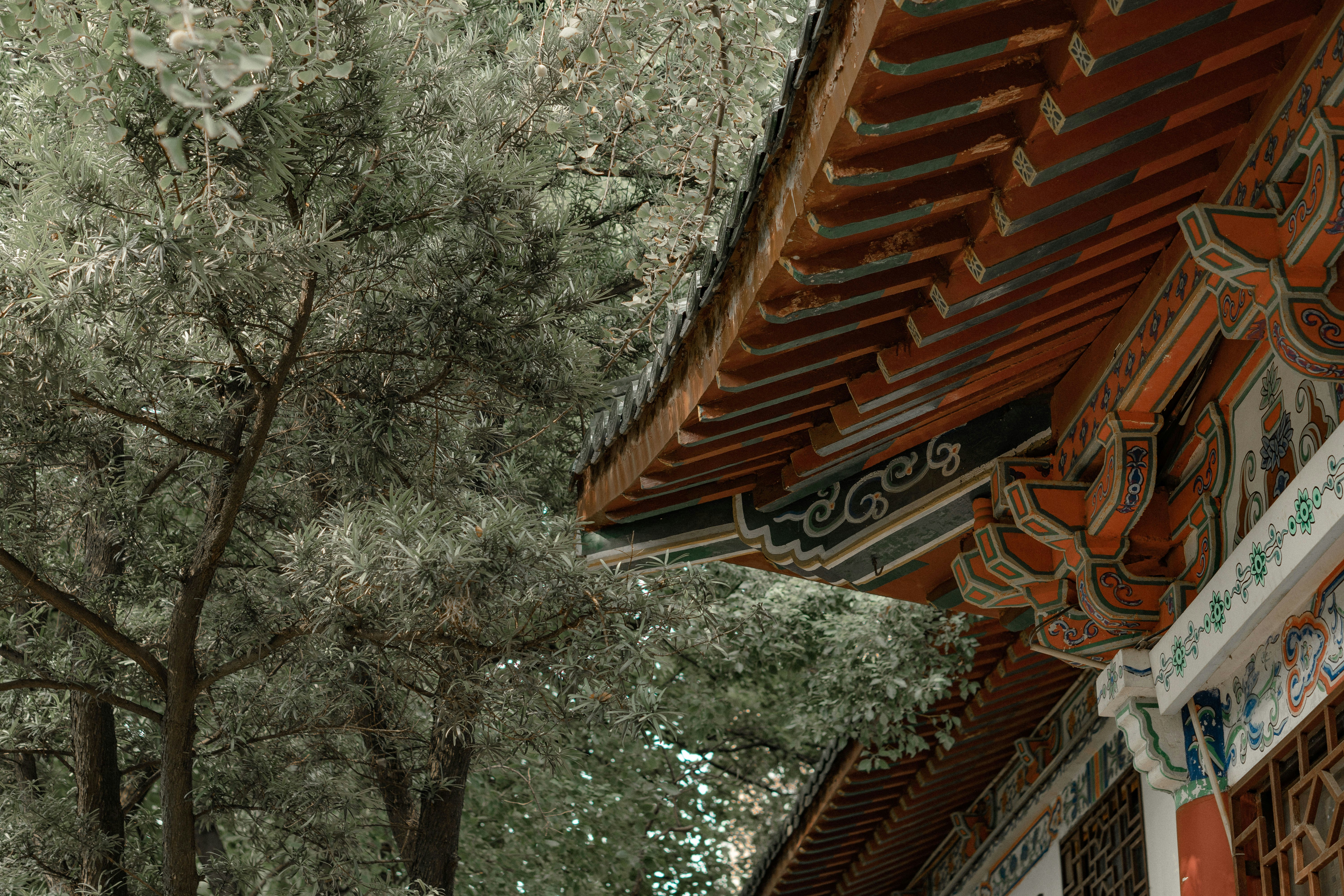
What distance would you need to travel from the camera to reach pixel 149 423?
14.9ft

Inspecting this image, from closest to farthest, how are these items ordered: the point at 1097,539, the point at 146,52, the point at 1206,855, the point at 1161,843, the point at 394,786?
the point at 146,52 → the point at 1206,855 → the point at 1097,539 → the point at 1161,843 → the point at 394,786

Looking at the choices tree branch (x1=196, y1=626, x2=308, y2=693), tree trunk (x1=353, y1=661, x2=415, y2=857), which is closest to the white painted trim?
tree branch (x1=196, y1=626, x2=308, y2=693)

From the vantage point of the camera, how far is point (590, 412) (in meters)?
5.64

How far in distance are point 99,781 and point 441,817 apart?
1.74 metres

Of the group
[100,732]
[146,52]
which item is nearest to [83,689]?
[100,732]

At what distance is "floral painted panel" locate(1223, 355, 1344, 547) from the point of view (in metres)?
2.67

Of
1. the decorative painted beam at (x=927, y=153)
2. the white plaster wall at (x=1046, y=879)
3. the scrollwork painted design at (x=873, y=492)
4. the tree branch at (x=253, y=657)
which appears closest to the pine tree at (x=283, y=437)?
the tree branch at (x=253, y=657)

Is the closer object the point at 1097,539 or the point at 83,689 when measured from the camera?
the point at 1097,539

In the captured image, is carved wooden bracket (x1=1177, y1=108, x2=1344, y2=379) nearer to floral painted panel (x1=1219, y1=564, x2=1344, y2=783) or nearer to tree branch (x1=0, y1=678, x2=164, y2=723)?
floral painted panel (x1=1219, y1=564, x2=1344, y2=783)

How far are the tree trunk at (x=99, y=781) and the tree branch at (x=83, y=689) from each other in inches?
28.2

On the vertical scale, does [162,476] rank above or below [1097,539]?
above

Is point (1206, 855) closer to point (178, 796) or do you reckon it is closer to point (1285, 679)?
point (1285, 679)

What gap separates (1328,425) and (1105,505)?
603 mm

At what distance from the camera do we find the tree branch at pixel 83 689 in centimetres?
471
